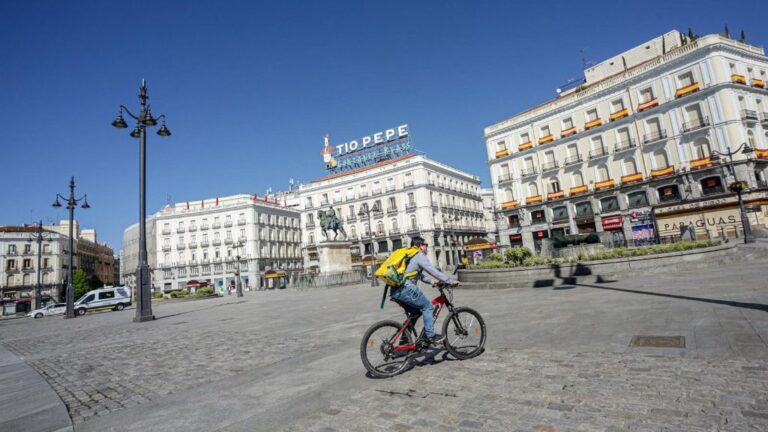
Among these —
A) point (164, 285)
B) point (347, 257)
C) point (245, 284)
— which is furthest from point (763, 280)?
point (164, 285)

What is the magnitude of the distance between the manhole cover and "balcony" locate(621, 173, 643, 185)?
120ft

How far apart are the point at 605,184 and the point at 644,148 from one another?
455cm

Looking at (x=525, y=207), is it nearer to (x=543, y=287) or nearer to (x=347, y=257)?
(x=347, y=257)

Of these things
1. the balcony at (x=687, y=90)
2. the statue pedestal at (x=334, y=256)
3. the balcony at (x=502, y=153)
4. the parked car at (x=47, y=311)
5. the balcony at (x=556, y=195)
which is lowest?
the parked car at (x=47, y=311)

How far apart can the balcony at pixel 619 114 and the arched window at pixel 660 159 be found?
4.69 m

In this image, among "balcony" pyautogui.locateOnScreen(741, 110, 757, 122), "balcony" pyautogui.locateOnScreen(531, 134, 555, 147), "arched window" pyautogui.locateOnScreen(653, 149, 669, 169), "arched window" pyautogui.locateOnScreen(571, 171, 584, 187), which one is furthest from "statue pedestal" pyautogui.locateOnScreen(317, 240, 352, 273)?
"balcony" pyautogui.locateOnScreen(741, 110, 757, 122)

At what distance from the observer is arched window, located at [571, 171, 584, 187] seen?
1564 inches

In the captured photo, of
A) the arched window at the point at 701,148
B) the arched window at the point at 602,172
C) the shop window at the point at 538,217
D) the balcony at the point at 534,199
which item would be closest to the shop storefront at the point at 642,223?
the arched window at the point at 602,172

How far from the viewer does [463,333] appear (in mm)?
5234

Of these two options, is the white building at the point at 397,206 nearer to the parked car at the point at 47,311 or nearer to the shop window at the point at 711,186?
the shop window at the point at 711,186

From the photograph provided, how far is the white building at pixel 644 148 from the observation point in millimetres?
31094

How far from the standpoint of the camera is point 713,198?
101 feet

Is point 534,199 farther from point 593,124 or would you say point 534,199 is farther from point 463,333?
point 463,333

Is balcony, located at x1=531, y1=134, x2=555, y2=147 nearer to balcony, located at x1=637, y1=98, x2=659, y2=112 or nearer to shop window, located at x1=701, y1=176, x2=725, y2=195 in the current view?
balcony, located at x1=637, y1=98, x2=659, y2=112
